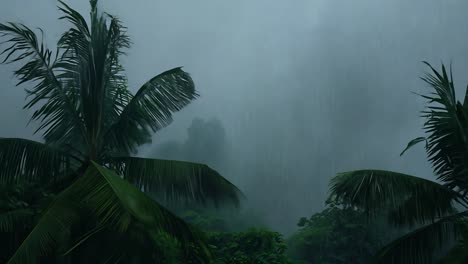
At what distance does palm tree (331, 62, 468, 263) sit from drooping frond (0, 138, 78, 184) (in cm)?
477

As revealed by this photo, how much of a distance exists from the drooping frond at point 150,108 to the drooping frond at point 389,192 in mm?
3188

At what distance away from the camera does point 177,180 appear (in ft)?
28.9

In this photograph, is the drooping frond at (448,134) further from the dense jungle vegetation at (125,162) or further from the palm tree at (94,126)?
the palm tree at (94,126)

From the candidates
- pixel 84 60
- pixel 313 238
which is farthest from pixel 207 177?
pixel 313 238

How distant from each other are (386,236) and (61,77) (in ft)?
51.8

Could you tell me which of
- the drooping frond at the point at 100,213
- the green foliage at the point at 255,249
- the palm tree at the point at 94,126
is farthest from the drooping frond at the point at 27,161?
the green foliage at the point at 255,249

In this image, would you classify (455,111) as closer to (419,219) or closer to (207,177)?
(419,219)

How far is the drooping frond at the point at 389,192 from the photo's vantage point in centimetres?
932

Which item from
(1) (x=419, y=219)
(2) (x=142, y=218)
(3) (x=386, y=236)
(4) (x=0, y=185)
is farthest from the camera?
(3) (x=386, y=236)

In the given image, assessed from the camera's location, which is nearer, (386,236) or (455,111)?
(455,111)

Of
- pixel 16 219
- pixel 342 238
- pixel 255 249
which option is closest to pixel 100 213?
pixel 16 219

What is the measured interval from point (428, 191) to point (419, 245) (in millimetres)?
1008

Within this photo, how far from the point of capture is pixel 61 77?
9.45 meters

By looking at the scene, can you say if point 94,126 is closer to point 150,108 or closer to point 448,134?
point 150,108
